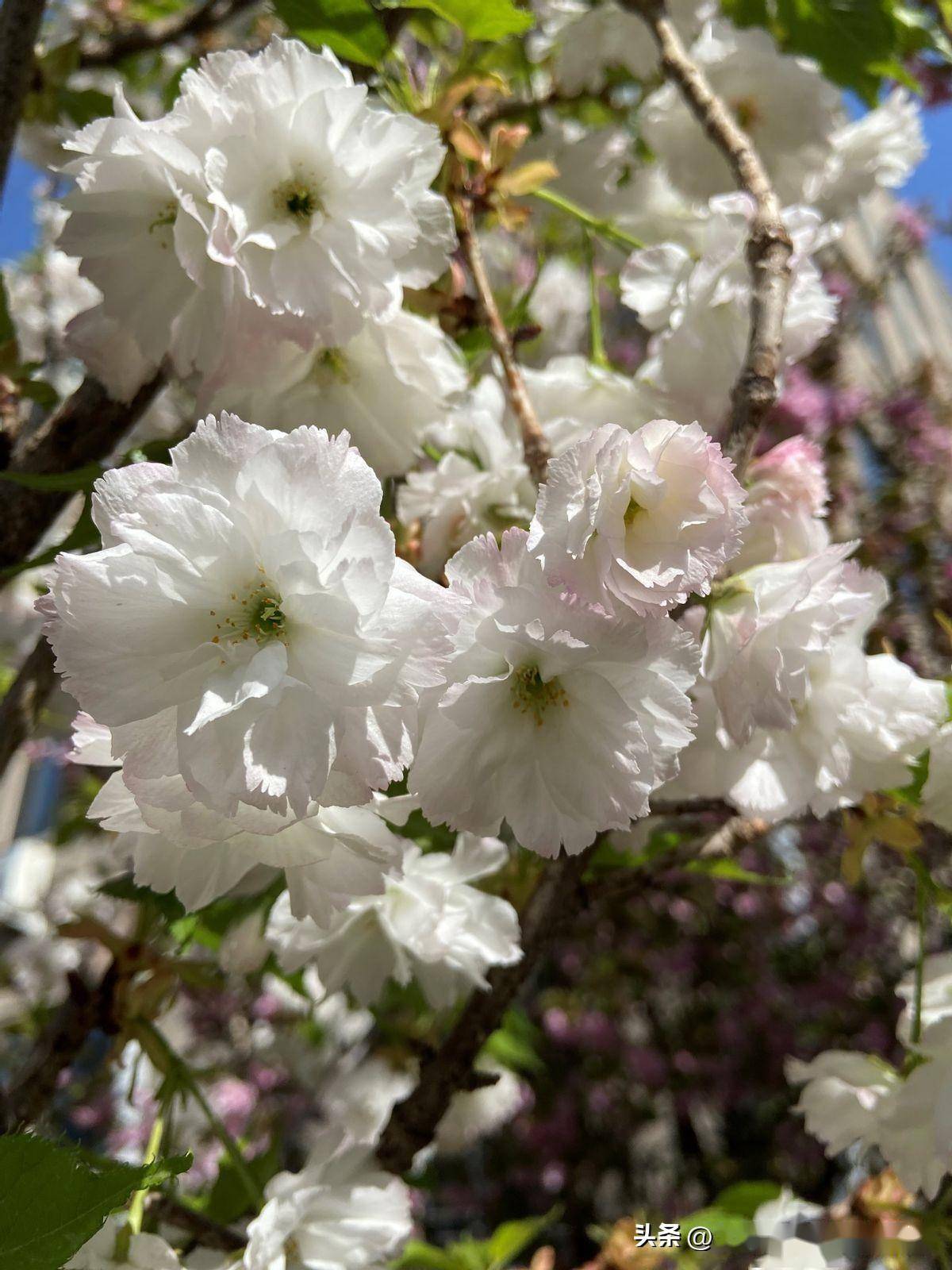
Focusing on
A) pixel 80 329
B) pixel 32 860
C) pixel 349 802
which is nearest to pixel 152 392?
pixel 80 329

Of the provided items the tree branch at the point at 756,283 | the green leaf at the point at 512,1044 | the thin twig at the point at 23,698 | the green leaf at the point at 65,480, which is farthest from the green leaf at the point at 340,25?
the green leaf at the point at 512,1044

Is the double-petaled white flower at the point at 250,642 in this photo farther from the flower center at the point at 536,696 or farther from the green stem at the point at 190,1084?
the green stem at the point at 190,1084

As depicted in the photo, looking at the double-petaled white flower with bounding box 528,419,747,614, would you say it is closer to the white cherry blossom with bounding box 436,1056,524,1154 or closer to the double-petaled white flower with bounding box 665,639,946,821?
the double-petaled white flower with bounding box 665,639,946,821

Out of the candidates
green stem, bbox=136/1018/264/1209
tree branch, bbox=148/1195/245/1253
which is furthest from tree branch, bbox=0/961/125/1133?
tree branch, bbox=148/1195/245/1253

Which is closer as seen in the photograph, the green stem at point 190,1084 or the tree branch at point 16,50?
the green stem at point 190,1084

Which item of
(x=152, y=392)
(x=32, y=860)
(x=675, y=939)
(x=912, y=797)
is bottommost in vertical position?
(x=32, y=860)

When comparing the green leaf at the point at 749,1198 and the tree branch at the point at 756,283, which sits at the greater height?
the tree branch at the point at 756,283

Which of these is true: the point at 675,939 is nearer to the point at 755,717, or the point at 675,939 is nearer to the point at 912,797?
the point at 912,797
